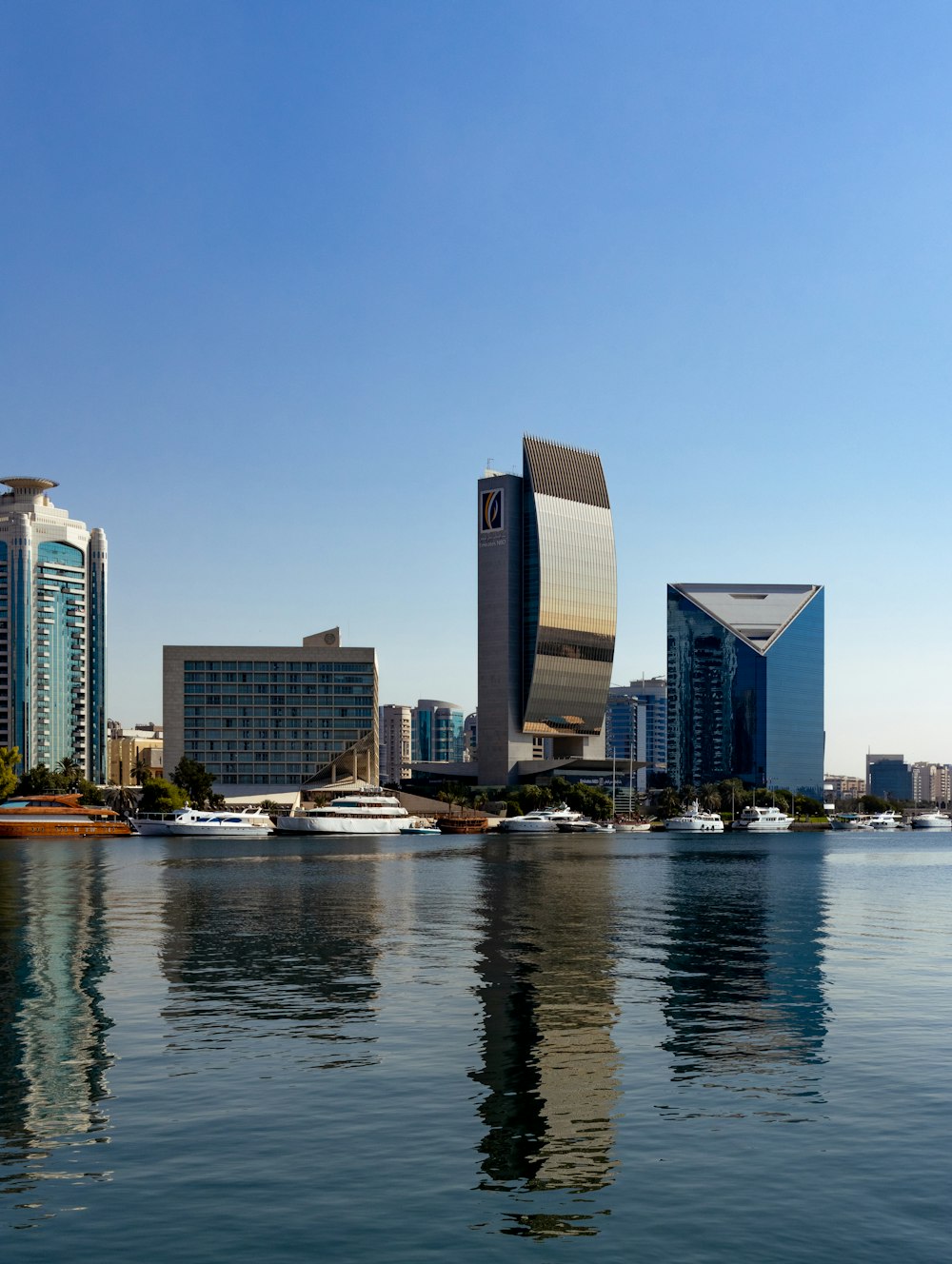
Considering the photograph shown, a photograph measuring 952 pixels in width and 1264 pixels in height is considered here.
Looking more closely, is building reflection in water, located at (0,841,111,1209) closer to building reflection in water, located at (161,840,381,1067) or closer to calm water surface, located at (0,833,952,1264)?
calm water surface, located at (0,833,952,1264)

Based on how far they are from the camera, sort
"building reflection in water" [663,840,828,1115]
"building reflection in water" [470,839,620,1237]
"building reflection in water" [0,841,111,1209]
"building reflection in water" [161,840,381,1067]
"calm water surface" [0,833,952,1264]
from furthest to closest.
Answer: "building reflection in water" [161,840,381,1067]
"building reflection in water" [663,840,828,1115]
"building reflection in water" [0,841,111,1209]
"building reflection in water" [470,839,620,1237]
"calm water surface" [0,833,952,1264]

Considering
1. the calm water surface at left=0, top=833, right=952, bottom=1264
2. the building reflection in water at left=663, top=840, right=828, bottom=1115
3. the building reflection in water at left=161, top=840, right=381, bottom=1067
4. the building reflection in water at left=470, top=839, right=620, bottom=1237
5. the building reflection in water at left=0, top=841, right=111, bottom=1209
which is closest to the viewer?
the calm water surface at left=0, top=833, right=952, bottom=1264

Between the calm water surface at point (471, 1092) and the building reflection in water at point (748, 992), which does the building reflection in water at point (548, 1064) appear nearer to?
the calm water surface at point (471, 1092)

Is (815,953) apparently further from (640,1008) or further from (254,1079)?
(254,1079)

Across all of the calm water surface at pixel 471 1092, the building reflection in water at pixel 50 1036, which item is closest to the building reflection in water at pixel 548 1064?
the calm water surface at pixel 471 1092

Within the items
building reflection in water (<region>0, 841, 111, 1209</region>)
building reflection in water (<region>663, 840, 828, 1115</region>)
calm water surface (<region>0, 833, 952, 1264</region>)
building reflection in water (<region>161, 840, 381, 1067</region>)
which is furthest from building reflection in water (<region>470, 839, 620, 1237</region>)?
building reflection in water (<region>0, 841, 111, 1209</region>)

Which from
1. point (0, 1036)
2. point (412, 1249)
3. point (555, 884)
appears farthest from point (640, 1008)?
point (555, 884)

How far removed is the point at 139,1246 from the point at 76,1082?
12.8 metres

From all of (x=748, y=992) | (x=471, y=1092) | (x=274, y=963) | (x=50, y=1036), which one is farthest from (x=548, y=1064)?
(x=274, y=963)

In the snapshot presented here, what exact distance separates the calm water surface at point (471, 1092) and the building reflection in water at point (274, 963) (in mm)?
273

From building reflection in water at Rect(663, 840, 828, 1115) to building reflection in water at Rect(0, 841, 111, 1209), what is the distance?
15.4 metres

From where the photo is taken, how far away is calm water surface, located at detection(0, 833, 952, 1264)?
23.8 metres

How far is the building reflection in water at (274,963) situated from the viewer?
135 ft

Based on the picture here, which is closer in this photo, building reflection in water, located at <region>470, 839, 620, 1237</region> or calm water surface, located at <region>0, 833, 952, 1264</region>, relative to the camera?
calm water surface, located at <region>0, 833, 952, 1264</region>
